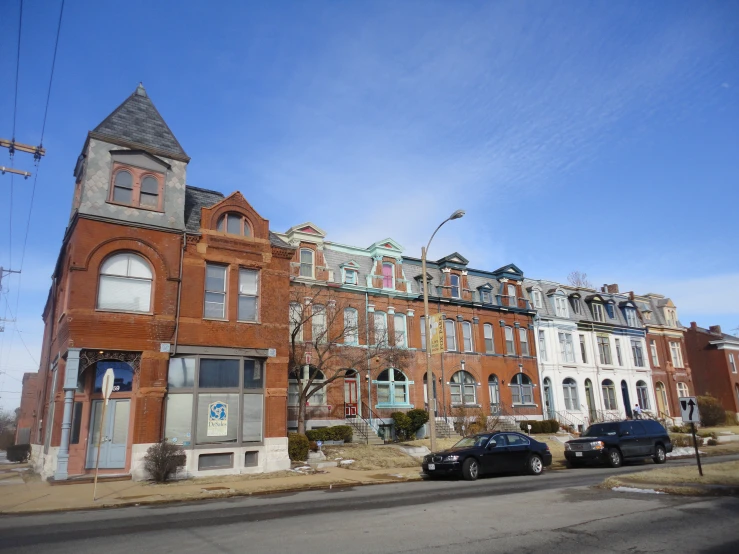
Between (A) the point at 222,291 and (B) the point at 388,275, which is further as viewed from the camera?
(B) the point at 388,275

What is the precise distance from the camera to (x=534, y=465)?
17.9 metres

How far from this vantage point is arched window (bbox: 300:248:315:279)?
97.0 feet

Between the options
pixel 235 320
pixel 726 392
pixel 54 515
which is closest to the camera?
Result: pixel 54 515

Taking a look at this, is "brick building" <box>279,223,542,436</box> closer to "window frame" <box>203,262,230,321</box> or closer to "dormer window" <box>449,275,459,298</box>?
"dormer window" <box>449,275,459,298</box>

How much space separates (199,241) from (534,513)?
1529 centimetres

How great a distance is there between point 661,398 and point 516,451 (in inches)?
1455

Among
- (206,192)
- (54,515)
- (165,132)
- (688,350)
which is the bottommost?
(54,515)

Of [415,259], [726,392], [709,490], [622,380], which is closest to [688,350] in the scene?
[726,392]

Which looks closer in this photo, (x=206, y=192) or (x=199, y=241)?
(x=199, y=241)

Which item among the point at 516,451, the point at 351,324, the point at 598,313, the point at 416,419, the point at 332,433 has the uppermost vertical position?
the point at 598,313

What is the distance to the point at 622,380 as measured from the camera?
1753 inches

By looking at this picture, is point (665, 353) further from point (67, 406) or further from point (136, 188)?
point (67, 406)

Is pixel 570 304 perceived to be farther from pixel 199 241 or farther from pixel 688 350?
pixel 199 241

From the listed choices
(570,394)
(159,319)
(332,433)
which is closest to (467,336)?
(570,394)
